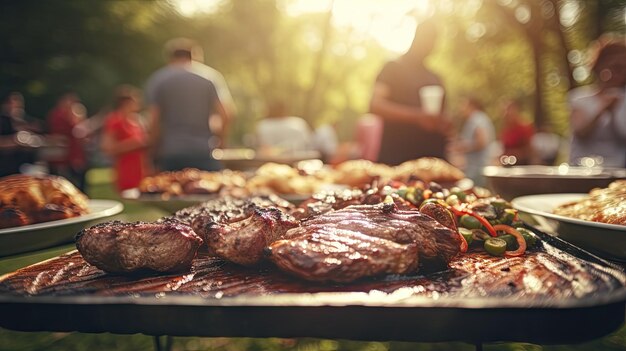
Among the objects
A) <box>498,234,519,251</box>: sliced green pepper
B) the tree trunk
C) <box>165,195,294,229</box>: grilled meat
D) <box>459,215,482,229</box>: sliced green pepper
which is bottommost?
<box>498,234,519,251</box>: sliced green pepper

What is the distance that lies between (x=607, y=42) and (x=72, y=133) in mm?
13954

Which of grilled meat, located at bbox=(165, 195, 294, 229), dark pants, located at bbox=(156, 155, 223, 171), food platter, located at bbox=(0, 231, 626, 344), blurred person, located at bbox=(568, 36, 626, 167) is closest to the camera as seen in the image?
food platter, located at bbox=(0, 231, 626, 344)

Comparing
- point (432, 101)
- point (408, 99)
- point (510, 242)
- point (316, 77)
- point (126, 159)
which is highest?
point (316, 77)

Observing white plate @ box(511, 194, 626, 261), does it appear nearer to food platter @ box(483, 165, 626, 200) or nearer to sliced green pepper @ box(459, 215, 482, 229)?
sliced green pepper @ box(459, 215, 482, 229)

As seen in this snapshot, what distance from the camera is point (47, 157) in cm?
1343

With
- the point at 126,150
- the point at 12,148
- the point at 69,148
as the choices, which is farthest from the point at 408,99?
the point at 69,148

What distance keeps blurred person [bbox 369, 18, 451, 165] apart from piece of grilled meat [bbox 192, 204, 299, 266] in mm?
3993

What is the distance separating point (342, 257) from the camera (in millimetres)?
1490

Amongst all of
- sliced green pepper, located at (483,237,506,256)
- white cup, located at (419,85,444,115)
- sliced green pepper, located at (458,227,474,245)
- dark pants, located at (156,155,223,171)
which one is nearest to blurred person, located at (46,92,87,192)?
dark pants, located at (156,155,223,171)

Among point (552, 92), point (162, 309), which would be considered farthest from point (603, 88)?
point (552, 92)

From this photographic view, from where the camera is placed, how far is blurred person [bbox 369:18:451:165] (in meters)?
5.82

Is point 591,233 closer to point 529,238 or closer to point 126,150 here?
point 529,238

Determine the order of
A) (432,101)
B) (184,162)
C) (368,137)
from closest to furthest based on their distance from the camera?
1. (432,101)
2. (184,162)
3. (368,137)

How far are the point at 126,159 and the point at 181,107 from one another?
90.6 inches
